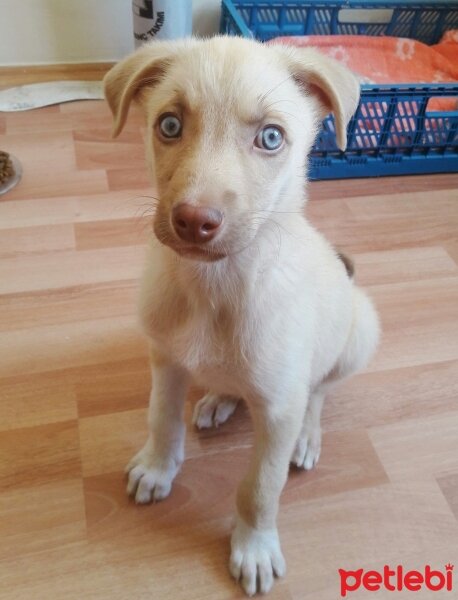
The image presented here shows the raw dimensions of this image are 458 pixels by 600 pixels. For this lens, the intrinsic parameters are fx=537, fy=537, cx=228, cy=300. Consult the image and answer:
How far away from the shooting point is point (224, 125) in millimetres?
993

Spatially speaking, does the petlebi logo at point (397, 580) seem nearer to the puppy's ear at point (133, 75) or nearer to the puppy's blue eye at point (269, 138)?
the puppy's blue eye at point (269, 138)

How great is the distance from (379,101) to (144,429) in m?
1.93

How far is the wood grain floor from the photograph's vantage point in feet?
4.83

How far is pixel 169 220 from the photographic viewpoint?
0.94 metres

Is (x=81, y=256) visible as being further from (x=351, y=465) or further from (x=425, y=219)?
(x=425, y=219)

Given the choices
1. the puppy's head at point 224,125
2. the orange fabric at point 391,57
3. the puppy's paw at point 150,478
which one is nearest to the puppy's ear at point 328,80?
the puppy's head at point 224,125

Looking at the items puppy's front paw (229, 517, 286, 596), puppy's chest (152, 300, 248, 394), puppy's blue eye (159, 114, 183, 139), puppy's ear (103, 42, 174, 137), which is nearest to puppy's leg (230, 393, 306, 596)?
puppy's front paw (229, 517, 286, 596)

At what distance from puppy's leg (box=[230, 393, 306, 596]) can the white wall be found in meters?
2.86

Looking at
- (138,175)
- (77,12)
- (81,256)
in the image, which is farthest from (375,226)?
(77,12)

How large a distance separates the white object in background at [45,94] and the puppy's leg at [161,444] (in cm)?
226

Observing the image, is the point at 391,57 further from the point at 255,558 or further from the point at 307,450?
the point at 255,558

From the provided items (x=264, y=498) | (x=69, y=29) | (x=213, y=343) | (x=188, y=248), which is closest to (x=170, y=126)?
(x=188, y=248)

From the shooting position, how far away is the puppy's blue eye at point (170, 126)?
41.2 inches

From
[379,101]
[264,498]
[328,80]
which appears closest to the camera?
[328,80]
